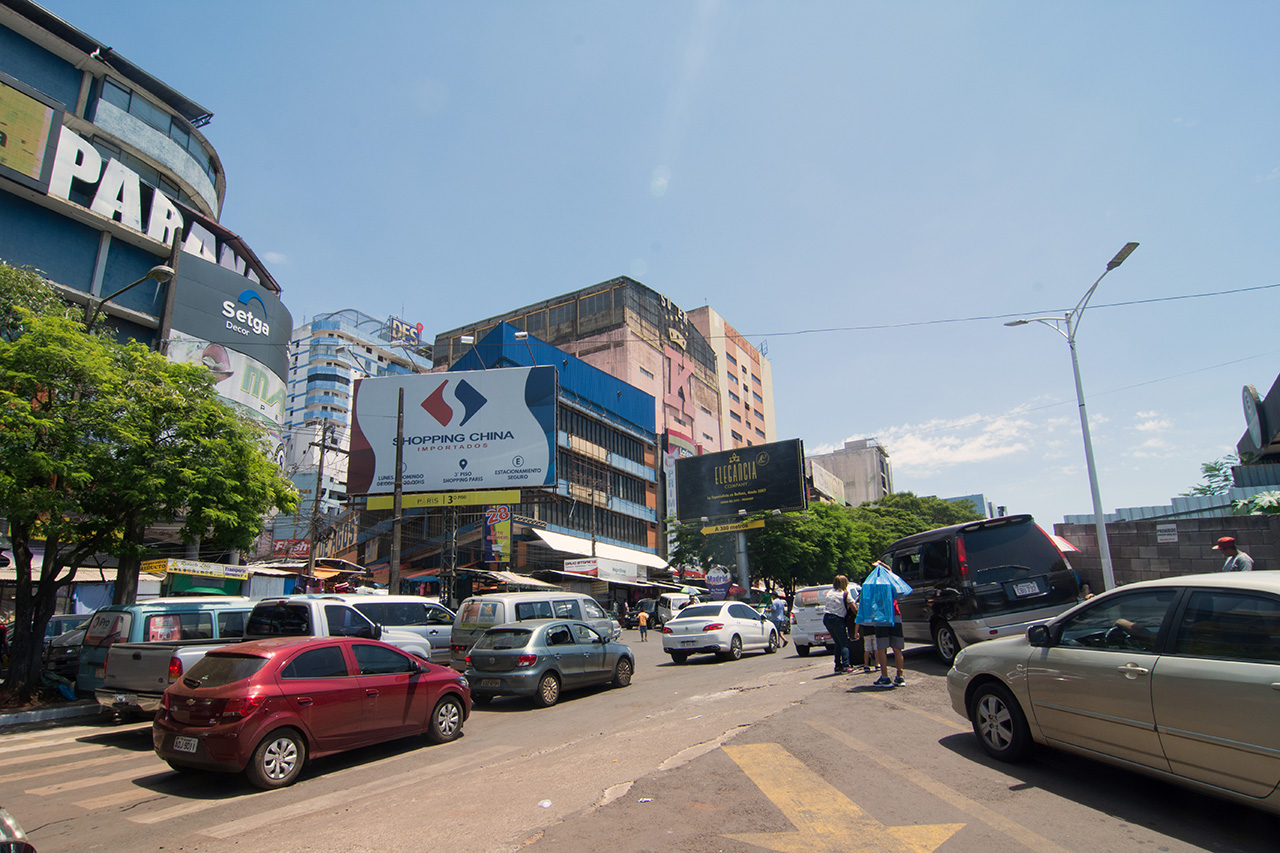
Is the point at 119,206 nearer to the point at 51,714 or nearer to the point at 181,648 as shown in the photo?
the point at 51,714

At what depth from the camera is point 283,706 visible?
22.1 feet

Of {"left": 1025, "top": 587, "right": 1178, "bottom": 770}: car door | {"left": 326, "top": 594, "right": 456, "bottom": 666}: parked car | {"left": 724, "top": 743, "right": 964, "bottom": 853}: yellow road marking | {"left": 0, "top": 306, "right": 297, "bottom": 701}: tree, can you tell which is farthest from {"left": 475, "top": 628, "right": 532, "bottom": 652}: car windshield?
{"left": 1025, "top": 587, "right": 1178, "bottom": 770}: car door

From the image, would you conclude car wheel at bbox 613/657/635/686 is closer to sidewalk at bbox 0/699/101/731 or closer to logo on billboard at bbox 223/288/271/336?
sidewalk at bbox 0/699/101/731

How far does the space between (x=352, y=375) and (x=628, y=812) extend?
107733 mm

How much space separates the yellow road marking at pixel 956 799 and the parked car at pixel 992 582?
158 inches

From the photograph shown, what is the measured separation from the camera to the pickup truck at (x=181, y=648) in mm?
9133

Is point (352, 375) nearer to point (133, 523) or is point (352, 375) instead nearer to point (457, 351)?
point (457, 351)

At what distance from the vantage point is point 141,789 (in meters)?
6.74

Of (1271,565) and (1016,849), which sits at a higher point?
(1271,565)

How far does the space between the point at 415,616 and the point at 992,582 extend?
1044cm

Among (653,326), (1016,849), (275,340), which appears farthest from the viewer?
(653,326)

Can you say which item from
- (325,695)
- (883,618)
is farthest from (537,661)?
(883,618)

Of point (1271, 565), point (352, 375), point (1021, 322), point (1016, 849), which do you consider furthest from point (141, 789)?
point (352, 375)

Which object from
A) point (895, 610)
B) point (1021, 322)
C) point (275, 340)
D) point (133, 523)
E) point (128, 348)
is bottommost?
point (895, 610)
